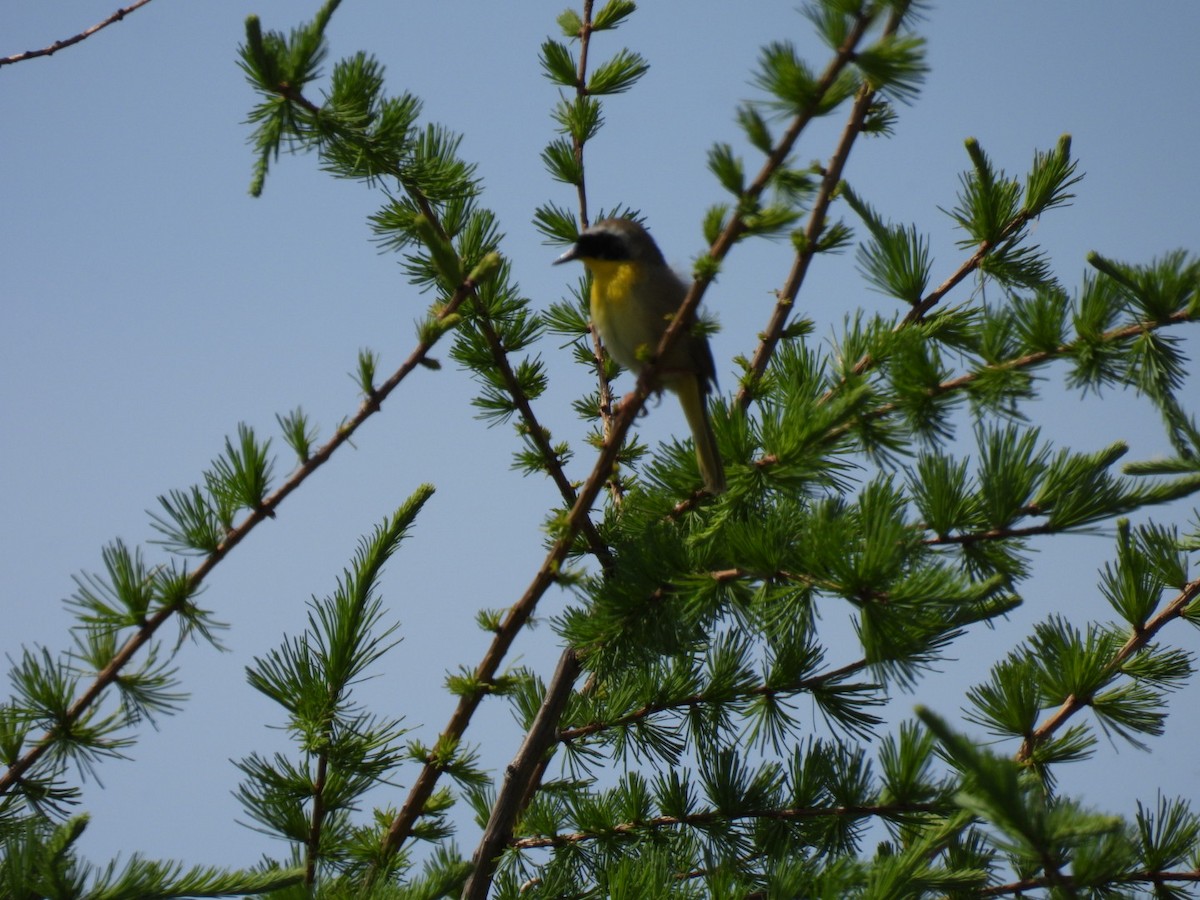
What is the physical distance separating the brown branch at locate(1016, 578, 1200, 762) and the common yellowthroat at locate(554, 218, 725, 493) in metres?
1.23

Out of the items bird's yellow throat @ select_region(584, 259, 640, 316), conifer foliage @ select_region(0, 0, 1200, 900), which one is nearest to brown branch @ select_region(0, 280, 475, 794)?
conifer foliage @ select_region(0, 0, 1200, 900)

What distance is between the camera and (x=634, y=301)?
11.3 feet

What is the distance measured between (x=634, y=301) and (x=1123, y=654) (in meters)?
1.80

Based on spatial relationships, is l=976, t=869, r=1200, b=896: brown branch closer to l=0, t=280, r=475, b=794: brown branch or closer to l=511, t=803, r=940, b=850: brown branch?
l=511, t=803, r=940, b=850: brown branch

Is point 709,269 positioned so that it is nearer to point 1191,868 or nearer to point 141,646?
point 141,646

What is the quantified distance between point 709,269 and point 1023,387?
0.75 metres

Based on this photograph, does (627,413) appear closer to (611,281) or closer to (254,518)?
(254,518)

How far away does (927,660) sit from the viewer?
5.73 feet

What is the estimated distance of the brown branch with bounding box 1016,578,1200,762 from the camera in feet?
7.14

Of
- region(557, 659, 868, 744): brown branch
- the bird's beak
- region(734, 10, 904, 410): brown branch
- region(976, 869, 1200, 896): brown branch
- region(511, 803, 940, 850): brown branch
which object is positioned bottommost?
region(976, 869, 1200, 896): brown branch

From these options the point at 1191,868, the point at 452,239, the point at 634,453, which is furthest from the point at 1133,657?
the point at 452,239

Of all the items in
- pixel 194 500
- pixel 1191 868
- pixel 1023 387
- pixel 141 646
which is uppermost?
pixel 1023 387

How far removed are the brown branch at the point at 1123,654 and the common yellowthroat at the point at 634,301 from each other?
1.23 meters

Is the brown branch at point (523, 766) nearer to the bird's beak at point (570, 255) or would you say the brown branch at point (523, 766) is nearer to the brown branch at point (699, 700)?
the brown branch at point (699, 700)
